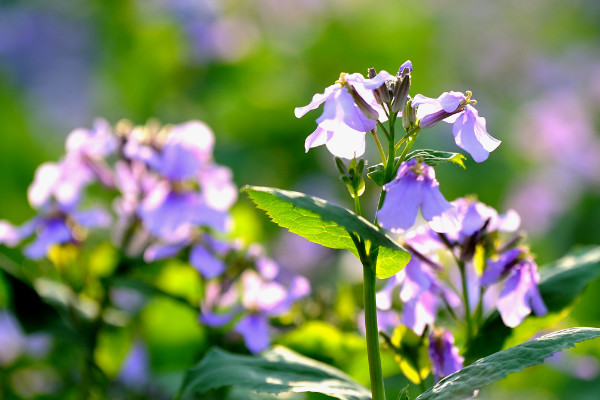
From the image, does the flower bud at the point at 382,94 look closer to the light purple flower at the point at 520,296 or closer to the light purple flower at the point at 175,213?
the light purple flower at the point at 520,296

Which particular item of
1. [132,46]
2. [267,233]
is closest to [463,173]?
[267,233]

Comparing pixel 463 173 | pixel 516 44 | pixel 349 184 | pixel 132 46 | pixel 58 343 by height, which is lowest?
pixel 349 184

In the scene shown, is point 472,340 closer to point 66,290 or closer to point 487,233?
point 487,233

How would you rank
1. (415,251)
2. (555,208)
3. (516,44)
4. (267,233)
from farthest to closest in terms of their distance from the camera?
(516,44)
(555,208)
(267,233)
(415,251)

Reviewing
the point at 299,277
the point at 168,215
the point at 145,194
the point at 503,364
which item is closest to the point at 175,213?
the point at 168,215

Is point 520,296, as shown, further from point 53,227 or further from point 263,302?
point 53,227

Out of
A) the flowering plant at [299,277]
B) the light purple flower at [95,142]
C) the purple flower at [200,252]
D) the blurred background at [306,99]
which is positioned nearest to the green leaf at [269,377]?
the flowering plant at [299,277]
